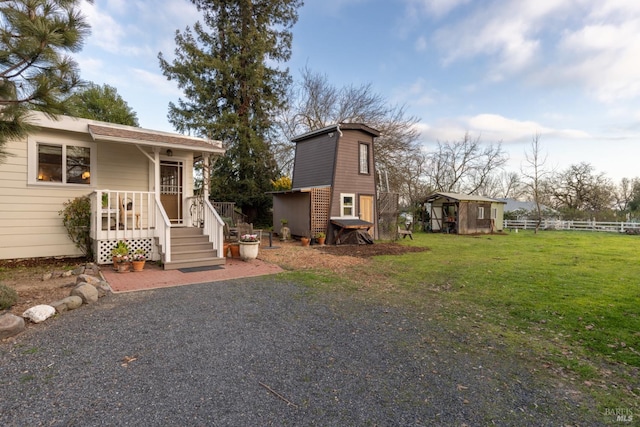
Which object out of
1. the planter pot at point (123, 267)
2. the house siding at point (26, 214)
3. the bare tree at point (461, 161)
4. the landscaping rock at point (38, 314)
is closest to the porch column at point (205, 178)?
the planter pot at point (123, 267)

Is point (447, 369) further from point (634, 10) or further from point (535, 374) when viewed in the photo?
point (634, 10)

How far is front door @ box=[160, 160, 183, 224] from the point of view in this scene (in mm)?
9180

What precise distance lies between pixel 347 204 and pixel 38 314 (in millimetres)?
11194

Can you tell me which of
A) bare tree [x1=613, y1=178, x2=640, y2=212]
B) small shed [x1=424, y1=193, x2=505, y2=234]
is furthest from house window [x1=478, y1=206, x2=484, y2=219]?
bare tree [x1=613, y1=178, x2=640, y2=212]

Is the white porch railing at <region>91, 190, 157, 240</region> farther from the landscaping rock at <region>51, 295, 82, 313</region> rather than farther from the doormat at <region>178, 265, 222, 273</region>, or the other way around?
the landscaping rock at <region>51, 295, 82, 313</region>

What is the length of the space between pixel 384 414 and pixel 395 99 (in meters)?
20.7

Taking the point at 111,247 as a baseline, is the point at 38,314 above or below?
below

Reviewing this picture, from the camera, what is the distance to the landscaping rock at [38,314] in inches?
147

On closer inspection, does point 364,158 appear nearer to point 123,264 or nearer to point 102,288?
point 123,264

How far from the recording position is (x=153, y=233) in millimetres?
7625

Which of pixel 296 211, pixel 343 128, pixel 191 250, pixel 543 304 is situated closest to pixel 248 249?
pixel 191 250

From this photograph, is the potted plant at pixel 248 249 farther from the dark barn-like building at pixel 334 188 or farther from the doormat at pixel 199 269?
the dark barn-like building at pixel 334 188

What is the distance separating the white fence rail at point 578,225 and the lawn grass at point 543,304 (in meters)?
18.4

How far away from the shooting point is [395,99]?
20141mm
